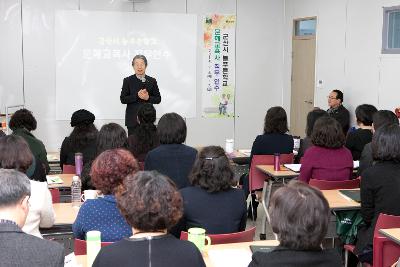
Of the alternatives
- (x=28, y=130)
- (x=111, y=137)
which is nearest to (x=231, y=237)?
(x=111, y=137)

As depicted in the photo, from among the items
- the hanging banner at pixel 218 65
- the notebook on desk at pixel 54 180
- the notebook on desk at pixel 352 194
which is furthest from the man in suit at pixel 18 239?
the hanging banner at pixel 218 65

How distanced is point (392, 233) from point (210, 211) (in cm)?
107

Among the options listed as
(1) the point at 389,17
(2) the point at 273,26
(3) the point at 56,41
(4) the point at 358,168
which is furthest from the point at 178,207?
(2) the point at 273,26

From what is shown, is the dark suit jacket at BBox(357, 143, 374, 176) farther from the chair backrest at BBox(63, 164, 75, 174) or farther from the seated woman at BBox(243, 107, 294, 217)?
the chair backrest at BBox(63, 164, 75, 174)

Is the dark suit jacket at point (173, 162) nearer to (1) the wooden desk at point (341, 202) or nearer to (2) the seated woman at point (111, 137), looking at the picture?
(2) the seated woman at point (111, 137)

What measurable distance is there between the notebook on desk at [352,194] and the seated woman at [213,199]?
49.0 inches

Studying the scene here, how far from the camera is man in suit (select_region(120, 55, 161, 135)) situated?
670 cm

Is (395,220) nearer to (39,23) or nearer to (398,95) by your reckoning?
(398,95)

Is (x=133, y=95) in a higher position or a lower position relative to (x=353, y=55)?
lower

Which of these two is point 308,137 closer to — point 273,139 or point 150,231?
point 273,139

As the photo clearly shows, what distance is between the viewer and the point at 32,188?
9.90 ft

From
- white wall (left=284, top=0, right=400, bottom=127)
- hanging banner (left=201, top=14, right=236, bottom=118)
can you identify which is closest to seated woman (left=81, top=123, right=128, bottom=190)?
white wall (left=284, top=0, right=400, bottom=127)

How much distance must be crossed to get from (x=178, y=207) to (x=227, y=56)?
7577mm

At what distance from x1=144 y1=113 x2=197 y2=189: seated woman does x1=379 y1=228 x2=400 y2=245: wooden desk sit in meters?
1.62
